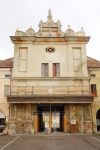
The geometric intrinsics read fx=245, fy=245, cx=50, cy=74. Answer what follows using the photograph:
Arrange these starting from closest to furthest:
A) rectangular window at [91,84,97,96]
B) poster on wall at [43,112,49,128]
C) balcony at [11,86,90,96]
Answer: balcony at [11,86,90,96], rectangular window at [91,84,97,96], poster on wall at [43,112,49,128]

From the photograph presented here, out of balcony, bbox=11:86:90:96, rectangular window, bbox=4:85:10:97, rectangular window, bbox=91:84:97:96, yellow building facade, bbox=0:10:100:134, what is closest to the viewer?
yellow building facade, bbox=0:10:100:134

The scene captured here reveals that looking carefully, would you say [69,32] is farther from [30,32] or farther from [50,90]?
[50,90]

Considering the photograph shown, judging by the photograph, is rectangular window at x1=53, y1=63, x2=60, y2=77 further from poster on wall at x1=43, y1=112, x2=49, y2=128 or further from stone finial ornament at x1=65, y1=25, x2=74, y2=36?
poster on wall at x1=43, y1=112, x2=49, y2=128

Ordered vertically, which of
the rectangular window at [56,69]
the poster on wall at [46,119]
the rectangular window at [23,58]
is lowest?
the poster on wall at [46,119]

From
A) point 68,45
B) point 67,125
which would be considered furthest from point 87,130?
point 68,45

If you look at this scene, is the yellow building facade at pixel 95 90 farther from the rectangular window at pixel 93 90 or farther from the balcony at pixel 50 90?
the balcony at pixel 50 90

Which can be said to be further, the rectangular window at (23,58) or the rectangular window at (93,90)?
the rectangular window at (23,58)

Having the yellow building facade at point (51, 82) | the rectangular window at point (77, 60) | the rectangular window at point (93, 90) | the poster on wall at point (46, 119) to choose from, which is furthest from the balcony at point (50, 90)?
the poster on wall at point (46, 119)

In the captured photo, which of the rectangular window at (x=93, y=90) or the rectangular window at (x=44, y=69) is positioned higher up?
the rectangular window at (x=44, y=69)

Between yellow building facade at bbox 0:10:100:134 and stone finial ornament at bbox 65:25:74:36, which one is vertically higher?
stone finial ornament at bbox 65:25:74:36

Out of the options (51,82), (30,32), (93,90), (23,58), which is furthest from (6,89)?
(93,90)

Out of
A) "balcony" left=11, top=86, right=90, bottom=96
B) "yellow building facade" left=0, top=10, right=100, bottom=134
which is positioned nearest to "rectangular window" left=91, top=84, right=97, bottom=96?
"yellow building facade" left=0, top=10, right=100, bottom=134

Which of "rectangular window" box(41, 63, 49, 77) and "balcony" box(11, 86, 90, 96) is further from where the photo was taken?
"rectangular window" box(41, 63, 49, 77)

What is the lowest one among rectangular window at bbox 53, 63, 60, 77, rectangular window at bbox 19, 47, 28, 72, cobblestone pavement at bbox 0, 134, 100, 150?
cobblestone pavement at bbox 0, 134, 100, 150
